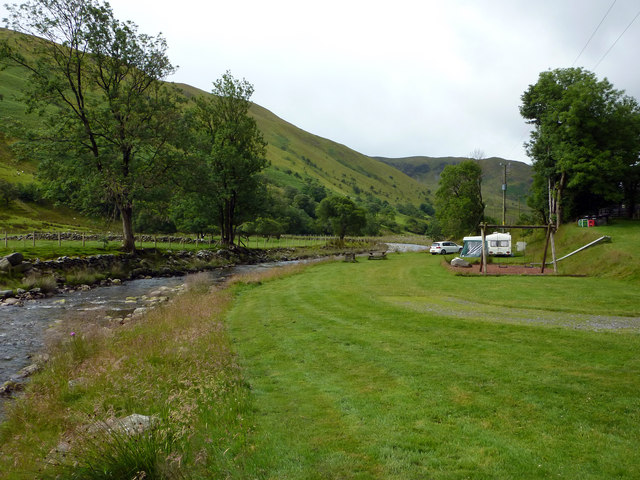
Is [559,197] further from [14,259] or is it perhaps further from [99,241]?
[99,241]

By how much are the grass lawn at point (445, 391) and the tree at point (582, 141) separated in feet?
96.1

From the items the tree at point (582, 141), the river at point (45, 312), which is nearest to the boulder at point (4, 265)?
the river at point (45, 312)

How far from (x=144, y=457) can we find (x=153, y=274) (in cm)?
2980

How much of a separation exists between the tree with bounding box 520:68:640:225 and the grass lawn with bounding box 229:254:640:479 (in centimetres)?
2929

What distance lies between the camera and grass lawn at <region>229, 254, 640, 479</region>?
4770 millimetres

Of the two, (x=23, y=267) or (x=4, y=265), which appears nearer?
(x=4, y=265)

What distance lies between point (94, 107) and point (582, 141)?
47.2 m

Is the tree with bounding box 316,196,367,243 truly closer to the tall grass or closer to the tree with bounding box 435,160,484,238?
the tree with bounding box 435,160,484,238

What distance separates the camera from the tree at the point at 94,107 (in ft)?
97.7

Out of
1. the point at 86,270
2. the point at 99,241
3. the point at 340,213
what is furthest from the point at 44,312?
the point at 340,213

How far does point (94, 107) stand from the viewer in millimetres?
32875

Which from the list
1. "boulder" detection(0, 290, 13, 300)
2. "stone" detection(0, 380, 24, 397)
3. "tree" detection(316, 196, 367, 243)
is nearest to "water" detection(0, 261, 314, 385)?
"stone" detection(0, 380, 24, 397)

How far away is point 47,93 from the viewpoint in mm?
29812

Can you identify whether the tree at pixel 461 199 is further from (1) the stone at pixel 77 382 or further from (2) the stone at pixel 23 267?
(1) the stone at pixel 77 382
